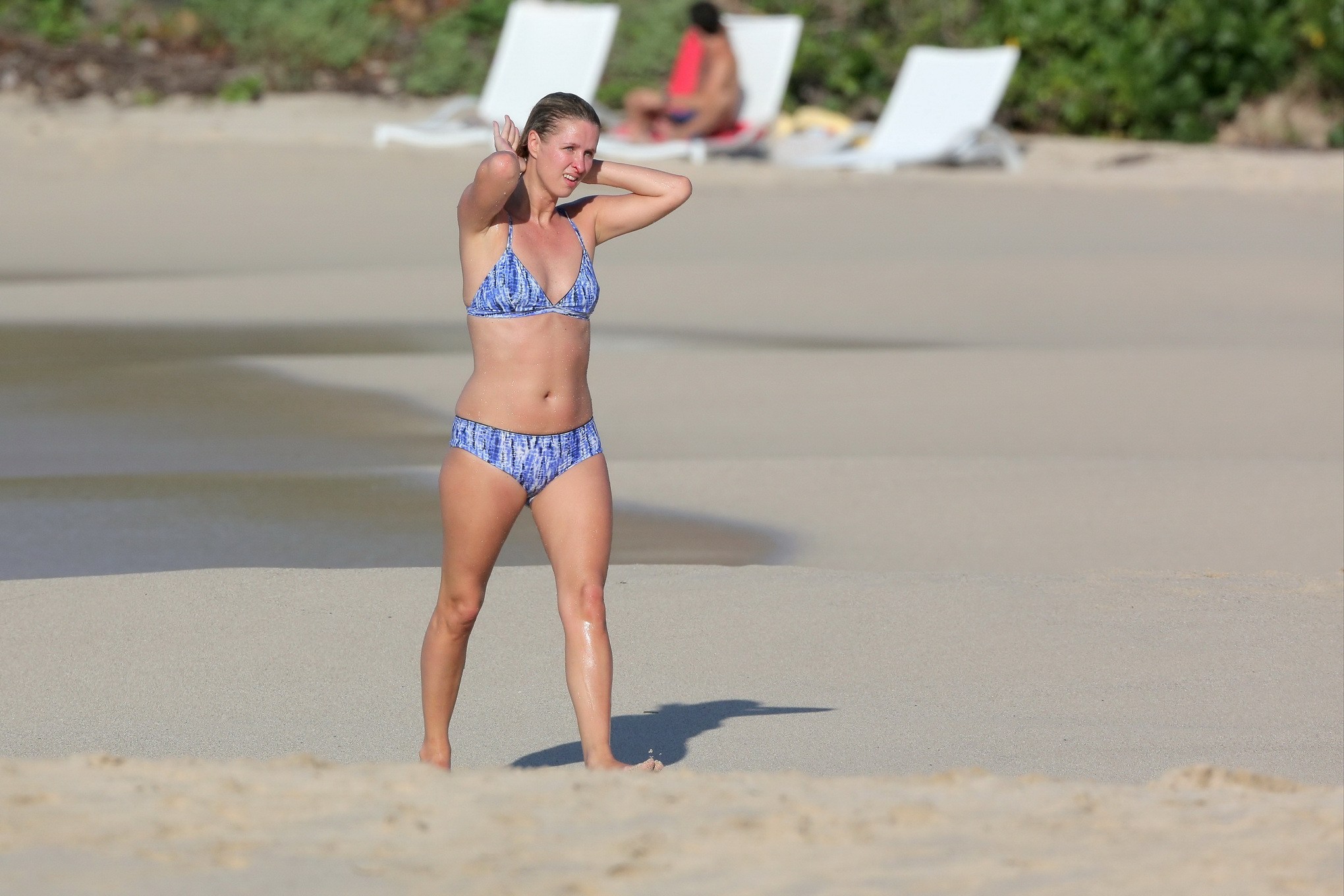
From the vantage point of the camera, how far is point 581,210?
4.46 m

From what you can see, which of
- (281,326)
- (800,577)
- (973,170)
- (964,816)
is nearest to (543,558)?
(800,577)

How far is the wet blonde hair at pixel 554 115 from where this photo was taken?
418 cm

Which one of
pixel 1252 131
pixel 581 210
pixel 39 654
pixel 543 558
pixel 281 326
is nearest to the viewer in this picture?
pixel 581 210

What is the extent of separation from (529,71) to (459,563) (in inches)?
522

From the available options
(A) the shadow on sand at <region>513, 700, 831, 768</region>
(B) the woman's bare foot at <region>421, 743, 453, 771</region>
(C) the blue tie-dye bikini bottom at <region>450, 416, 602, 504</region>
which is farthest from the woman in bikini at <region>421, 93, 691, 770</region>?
(A) the shadow on sand at <region>513, 700, 831, 768</region>

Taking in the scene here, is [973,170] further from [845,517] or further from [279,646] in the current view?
[279,646]

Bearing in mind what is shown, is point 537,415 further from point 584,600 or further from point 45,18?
point 45,18

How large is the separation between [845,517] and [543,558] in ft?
4.13

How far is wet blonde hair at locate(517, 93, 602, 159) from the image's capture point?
164 inches

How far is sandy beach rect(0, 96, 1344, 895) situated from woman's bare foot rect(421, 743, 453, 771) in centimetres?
35

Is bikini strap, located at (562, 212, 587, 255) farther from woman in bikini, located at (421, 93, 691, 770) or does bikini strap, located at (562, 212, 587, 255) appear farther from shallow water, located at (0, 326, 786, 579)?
shallow water, located at (0, 326, 786, 579)

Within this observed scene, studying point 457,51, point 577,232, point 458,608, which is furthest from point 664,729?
point 457,51

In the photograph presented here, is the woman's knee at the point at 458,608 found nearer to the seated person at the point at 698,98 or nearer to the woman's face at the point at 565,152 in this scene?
the woman's face at the point at 565,152

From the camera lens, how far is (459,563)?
4273 mm
